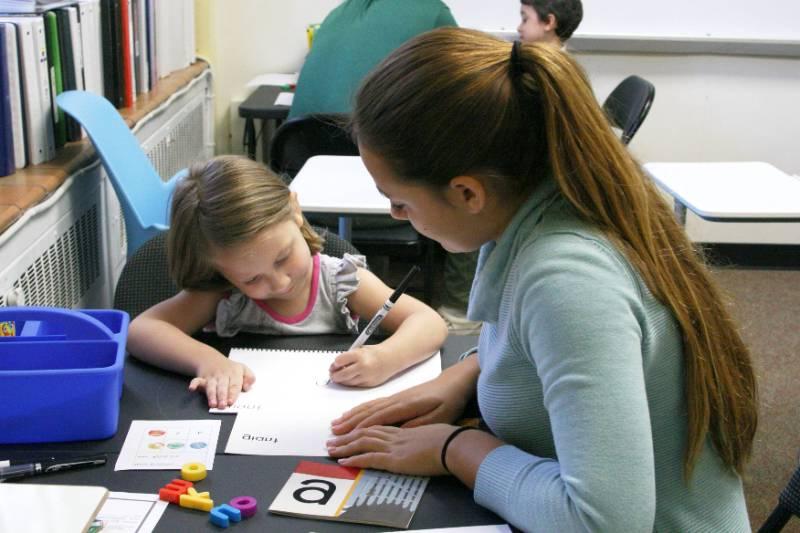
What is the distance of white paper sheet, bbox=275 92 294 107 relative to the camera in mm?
3455

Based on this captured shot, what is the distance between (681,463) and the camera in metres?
0.98

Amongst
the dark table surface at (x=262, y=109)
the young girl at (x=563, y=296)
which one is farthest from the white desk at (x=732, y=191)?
the young girl at (x=563, y=296)

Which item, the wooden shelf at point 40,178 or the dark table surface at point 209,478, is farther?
the wooden shelf at point 40,178

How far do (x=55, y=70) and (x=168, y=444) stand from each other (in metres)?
1.45

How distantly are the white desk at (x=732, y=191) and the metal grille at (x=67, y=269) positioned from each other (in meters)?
1.58

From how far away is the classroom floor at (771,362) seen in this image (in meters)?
2.43

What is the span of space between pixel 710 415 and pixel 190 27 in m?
3.25

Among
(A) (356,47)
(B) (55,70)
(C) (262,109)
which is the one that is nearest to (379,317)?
(B) (55,70)

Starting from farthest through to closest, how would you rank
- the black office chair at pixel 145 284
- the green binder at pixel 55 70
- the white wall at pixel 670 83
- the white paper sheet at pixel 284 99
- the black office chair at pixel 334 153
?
the white wall at pixel 670 83 → the white paper sheet at pixel 284 99 → the black office chair at pixel 334 153 → the green binder at pixel 55 70 → the black office chair at pixel 145 284

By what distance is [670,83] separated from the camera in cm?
399

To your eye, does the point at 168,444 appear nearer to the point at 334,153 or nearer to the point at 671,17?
the point at 334,153

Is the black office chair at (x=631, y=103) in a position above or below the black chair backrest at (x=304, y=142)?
above

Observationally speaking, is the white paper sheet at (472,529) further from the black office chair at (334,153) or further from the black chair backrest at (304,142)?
the black chair backrest at (304,142)

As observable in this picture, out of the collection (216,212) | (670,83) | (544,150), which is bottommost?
(670,83)
